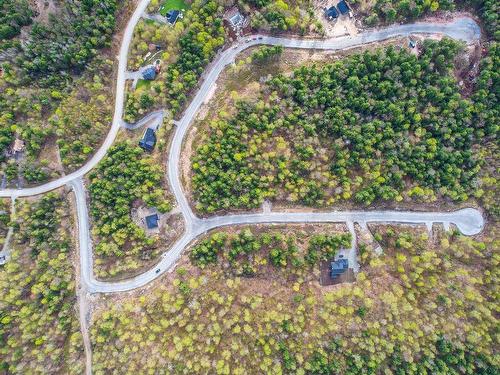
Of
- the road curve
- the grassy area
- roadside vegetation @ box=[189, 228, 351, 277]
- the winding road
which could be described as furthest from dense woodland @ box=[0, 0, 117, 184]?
roadside vegetation @ box=[189, 228, 351, 277]

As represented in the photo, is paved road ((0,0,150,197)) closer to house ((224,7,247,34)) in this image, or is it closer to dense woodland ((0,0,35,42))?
house ((224,7,247,34))

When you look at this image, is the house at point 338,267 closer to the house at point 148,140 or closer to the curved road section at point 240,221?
the curved road section at point 240,221

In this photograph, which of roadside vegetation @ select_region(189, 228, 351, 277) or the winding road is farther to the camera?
the winding road

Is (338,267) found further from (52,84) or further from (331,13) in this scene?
(52,84)

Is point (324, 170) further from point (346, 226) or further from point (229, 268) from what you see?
point (229, 268)

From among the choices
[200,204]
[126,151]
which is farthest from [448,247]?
[126,151]

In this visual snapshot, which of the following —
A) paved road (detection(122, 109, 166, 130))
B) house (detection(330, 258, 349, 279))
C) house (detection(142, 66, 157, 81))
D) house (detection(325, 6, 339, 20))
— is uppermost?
house (detection(325, 6, 339, 20))

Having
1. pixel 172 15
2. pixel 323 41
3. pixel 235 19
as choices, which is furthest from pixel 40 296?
pixel 323 41

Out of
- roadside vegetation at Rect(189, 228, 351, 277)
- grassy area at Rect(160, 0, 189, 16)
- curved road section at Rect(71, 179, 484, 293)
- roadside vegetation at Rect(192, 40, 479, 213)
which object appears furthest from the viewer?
grassy area at Rect(160, 0, 189, 16)
